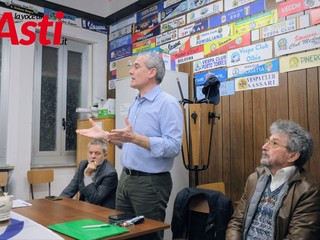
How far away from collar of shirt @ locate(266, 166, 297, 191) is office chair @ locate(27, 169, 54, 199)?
2.86 meters

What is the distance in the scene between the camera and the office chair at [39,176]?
3.66 m

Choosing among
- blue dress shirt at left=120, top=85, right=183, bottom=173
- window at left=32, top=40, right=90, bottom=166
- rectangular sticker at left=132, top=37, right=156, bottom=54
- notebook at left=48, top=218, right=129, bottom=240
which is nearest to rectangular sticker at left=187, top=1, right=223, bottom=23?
rectangular sticker at left=132, top=37, right=156, bottom=54

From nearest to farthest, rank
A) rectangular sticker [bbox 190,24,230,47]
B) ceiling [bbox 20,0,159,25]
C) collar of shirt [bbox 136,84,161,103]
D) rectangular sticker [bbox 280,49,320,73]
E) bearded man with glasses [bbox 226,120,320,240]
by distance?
bearded man with glasses [bbox 226,120,320,240]
collar of shirt [bbox 136,84,161,103]
rectangular sticker [bbox 280,49,320,73]
rectangular sticker [bbox 190,24,230,47]
ceiling [bbox 20,0,159,25]

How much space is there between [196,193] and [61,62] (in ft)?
9.52

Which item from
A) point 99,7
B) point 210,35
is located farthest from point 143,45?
point 210,35

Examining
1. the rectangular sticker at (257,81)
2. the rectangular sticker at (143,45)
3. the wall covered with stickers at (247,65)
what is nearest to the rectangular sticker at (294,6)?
the wall covered with stickers at (247,65)

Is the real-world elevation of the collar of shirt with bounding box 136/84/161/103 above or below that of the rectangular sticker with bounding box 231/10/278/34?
below

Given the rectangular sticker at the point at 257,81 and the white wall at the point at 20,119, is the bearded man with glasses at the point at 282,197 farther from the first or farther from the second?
the white wall at the point at 20,119

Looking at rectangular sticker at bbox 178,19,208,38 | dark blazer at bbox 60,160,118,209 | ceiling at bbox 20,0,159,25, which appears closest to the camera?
dark blazer at bbox 60,160,118,209

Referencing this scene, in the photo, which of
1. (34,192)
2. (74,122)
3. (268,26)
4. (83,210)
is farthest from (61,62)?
(83,210)

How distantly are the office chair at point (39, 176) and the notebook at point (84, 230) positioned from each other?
256 cm

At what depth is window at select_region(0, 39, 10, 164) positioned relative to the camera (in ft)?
12.2

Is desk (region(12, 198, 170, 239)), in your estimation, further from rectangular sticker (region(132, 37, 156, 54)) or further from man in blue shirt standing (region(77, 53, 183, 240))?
rectangular sticker (region(132, 37, 156, 54))

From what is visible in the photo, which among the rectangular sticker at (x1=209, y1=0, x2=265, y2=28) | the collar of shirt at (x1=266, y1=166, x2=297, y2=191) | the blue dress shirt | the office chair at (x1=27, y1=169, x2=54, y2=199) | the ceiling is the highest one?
the ceiling
